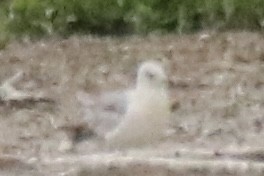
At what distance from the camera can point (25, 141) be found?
4613 mm

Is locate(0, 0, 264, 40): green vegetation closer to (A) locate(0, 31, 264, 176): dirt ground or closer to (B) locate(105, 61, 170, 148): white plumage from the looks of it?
(A) locate(0, 31, 264, 176): dirt ground

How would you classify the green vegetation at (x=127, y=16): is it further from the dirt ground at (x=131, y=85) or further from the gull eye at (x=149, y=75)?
the gull eye at (x=149, y=75)

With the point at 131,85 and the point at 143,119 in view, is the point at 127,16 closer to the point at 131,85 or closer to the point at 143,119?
the point at 131,85

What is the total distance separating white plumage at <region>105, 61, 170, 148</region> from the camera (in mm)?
4164

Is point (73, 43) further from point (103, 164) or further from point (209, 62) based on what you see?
point (103, 164)

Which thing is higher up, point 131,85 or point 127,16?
point 127,16

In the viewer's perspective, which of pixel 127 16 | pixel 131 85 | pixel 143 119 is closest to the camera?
pixel 143 119

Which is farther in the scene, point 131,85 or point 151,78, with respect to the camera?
point 131,85

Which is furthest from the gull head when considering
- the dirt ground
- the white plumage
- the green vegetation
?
the green vegetation

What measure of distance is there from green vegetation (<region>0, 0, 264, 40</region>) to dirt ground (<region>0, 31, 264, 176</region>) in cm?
12

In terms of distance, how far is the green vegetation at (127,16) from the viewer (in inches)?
257

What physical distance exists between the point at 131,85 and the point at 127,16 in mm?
1401

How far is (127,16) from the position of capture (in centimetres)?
676

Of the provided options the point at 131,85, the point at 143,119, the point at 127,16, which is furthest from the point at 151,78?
the point at 127,16
